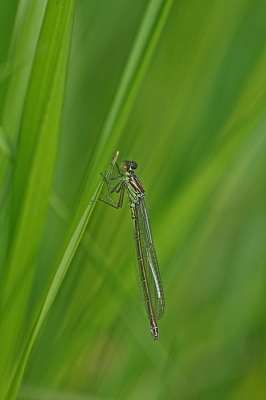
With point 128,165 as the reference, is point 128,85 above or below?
above

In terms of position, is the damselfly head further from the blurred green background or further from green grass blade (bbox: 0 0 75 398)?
green grass blade (bbox: 0 0 75 398)

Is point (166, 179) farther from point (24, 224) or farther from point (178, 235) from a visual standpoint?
point (24, 224)

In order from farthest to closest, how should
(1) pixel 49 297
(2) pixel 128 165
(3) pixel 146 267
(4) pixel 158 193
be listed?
(3) pixel 146 267
(2) pixel 128 165
(4) pixel 158 193
(1) pixel 49 297

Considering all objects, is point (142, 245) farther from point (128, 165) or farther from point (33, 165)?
point (33, 165)

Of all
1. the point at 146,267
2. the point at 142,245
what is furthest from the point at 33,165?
the point at 146,267

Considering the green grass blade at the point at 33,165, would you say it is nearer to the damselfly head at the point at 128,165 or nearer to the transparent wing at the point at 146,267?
the transparent wing at the point at 146,267

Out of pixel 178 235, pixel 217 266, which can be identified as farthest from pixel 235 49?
pixel 217 266

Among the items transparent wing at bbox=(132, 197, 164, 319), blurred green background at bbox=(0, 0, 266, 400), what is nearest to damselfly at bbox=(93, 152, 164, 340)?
transparent wing at bbox=(132, 197, 164, 319)
